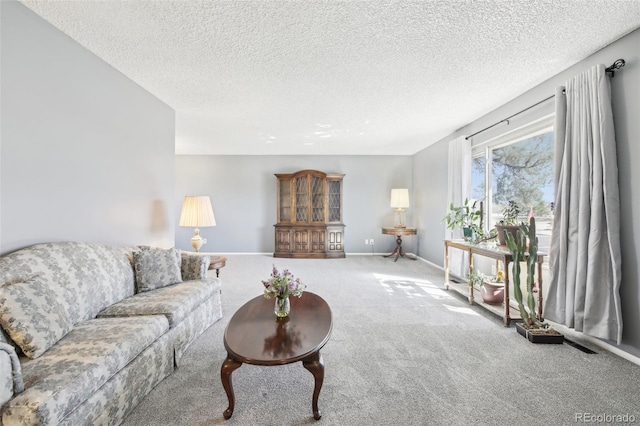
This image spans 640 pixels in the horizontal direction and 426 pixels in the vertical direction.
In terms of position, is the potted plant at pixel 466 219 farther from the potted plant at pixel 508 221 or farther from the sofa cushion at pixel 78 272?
the sofa cushion at pixel 78 272

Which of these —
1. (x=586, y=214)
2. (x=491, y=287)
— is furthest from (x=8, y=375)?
(x=491, y=287)

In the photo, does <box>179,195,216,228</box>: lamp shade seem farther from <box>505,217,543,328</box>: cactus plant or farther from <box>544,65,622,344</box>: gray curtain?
<box>544,65,622,344</box>: gray curtain

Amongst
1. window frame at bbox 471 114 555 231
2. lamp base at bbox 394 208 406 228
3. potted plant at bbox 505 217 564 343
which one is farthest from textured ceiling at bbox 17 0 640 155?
lamp base at bbox 394 208 406 228

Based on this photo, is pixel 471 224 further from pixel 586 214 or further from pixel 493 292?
pixel 586 214

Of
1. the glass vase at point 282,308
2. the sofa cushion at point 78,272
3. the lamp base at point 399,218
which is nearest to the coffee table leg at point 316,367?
the glass vase at point 282,308

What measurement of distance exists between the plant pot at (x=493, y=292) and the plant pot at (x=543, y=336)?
0.66 m

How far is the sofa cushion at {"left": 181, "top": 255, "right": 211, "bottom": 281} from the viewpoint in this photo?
2717mm

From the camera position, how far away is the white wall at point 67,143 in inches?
67.6

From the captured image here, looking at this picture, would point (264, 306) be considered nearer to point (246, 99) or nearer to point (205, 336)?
point (205, 336)

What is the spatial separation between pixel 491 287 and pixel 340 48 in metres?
2.98

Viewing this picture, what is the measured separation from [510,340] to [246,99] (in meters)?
3.70

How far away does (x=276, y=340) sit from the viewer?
1.51 meters

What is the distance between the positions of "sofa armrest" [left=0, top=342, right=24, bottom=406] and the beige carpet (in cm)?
60

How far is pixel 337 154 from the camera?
21.3 feet
